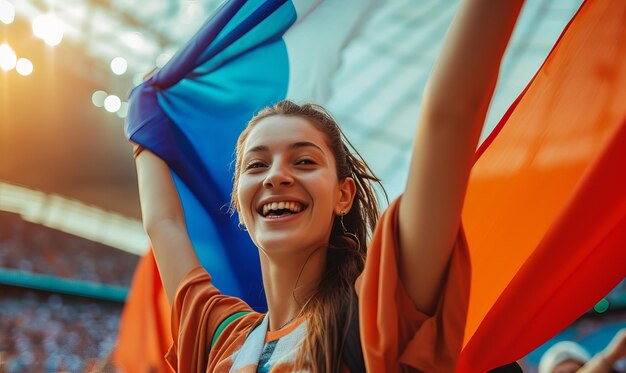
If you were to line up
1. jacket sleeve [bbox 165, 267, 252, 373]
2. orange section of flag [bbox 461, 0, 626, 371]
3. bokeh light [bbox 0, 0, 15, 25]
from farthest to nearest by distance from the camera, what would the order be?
bokeh light [bbox 0, 0, 15, 25] < jacket sleeve [bbox 165, 267, 252, 373] < orange section of flag [bbox 461, 0, 626, 371]

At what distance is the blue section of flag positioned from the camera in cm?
134

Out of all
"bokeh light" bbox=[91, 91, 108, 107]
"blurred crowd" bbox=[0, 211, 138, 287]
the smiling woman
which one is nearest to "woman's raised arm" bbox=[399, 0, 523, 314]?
the smiling woman

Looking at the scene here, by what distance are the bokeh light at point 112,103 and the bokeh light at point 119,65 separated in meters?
0.29

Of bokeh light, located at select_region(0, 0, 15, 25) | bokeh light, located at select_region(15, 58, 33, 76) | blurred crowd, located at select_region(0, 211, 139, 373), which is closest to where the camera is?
bokeh light, located at select_region(0, 0, 15, 25)

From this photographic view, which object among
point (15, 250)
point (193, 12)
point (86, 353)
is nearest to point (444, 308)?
point (193, 12)

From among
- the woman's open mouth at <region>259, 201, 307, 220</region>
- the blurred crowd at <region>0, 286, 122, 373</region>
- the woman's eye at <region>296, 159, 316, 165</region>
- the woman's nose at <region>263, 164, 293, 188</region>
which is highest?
the woman's eye at <region>296, 159, 316, 165</region>

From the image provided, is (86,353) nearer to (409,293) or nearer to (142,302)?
(142,302)

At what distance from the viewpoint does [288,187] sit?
953mm

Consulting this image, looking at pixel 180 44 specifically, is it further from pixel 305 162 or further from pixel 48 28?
pixel 305 162

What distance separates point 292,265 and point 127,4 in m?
5.94

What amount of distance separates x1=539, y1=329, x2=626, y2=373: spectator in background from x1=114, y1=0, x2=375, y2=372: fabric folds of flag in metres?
0.95

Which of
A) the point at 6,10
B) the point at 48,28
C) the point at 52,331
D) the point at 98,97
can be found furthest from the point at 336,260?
the point at 52,331

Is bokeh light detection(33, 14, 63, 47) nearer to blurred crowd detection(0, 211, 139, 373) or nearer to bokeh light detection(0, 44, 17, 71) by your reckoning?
bokeh light detection(0, 44, 17, 71)

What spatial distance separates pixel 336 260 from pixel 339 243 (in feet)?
0.11
